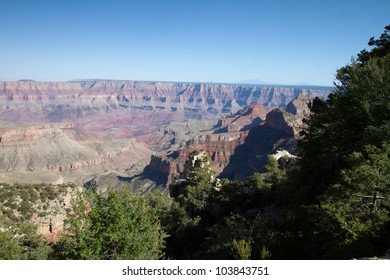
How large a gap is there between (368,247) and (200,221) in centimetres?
2534

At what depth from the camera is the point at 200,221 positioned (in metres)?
37.5

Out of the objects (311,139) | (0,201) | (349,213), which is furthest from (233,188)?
(0,201)

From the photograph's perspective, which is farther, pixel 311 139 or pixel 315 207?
pixel 311 139

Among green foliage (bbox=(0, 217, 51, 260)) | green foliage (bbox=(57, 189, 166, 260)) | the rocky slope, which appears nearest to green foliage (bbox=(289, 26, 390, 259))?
green foliage (bbox=(57, 189, 166, 260))

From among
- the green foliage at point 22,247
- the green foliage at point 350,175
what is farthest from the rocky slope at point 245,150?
the green foliage at point 22,247

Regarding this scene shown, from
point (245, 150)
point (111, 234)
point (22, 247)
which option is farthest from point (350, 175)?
point (245, 150)

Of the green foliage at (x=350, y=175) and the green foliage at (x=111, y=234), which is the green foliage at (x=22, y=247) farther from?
the green foliage at (x=350, y=175)

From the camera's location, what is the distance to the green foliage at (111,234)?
1462 centimetres

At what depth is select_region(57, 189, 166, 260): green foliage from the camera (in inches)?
576

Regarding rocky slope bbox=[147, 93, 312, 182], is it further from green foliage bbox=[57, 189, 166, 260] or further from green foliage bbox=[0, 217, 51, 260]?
green foliage bbox=[57, 189, 166, 260]

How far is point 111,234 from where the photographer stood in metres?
14.4

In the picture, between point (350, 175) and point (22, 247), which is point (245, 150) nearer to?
point (22, 247)
